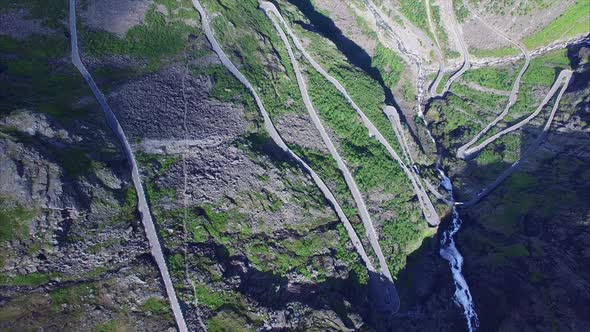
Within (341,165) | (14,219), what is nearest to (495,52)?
(341,165)

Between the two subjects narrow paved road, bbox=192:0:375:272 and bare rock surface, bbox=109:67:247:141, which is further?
narrow paved road, bbox=192:0:375:272

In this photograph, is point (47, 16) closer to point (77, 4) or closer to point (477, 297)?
point (77, 4)

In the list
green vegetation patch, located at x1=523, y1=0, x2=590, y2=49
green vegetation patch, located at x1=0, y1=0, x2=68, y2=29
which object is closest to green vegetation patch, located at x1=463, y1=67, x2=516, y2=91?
green vegetation patch, located at x1=523, y1=0, x2=590, y2=49

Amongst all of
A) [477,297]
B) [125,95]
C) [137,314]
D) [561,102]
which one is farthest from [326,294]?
[561,102]

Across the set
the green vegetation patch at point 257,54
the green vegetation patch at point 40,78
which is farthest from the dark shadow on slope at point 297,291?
the green vegetation patch at point 257,54

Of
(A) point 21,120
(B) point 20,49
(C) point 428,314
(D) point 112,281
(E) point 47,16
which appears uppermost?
(E) point 47,16

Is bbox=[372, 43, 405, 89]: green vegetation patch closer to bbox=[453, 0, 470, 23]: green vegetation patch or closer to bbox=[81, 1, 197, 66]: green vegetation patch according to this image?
bbox=[453, 0, 470, 23]: green vegetation patch
